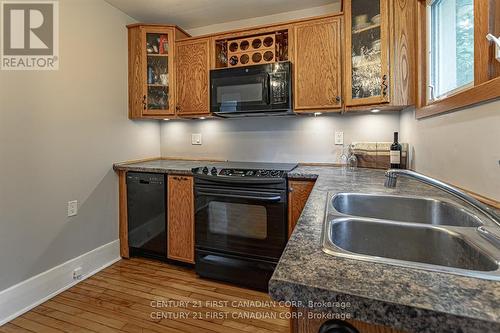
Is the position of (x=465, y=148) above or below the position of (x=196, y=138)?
below

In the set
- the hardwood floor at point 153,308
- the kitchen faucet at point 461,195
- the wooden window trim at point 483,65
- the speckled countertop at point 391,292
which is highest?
the wooden window trim at point 483,65

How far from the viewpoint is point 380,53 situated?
6.35ft

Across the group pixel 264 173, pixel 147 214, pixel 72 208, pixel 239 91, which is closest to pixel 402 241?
pixel 264 173

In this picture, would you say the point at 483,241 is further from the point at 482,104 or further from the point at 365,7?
the point at 365,7

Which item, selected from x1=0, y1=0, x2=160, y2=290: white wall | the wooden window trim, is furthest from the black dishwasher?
the wooden window trim

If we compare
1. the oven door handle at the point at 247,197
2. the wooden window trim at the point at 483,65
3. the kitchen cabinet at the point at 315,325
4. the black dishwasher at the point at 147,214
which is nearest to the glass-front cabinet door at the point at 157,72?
the black dishwasher at the point at 147,214

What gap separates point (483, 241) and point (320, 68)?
5.87 ft

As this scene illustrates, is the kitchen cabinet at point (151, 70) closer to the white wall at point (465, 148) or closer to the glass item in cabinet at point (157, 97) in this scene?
the glass item in cabinet at point (157, 97)

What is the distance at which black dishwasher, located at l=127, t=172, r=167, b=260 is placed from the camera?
2410mm

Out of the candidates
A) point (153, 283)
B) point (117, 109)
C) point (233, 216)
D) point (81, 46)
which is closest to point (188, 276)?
point (153, 283)

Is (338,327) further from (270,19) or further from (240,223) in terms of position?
(270,19)

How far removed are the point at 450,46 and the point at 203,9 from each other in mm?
2046

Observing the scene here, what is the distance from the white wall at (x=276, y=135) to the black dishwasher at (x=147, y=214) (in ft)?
2.24

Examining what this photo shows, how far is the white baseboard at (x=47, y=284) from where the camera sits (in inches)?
67.8
